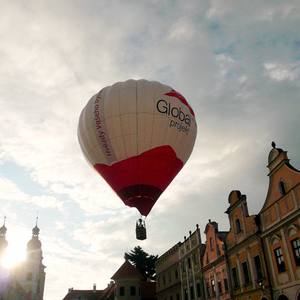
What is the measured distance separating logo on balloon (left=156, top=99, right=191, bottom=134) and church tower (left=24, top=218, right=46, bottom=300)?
7093cm

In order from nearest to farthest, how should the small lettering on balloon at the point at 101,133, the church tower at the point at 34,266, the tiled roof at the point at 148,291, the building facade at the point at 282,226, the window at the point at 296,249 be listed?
the small lettering on balloon at the point at 101,133, the window at the point at 296,249, the building facade at the point at 282,226, the tiled roof at the point at 148,291, the church tower at the point at 34,266

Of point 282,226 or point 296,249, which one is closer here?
point 296,249

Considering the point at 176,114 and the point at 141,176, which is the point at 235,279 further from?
the point at 176,114

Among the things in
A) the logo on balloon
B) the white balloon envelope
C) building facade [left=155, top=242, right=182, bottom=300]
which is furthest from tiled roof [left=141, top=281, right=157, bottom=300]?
the logo on balloon

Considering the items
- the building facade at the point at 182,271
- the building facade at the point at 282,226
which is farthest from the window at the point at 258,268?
the building facade at the point at 182,271

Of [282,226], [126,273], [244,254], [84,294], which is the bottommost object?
[244,254]

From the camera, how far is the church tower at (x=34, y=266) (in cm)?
8050

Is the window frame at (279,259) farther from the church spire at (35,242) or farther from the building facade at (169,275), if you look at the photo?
the church spire at (35,242)

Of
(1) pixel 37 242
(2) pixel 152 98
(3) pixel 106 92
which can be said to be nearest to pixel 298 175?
(2) pixel 152 98

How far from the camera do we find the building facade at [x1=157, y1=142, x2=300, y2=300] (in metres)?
23.3

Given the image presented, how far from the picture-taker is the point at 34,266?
82938 millimetres

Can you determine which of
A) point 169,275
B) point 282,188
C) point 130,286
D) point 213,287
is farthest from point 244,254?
point 130,286

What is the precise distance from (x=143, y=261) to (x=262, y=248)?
63.3 metres

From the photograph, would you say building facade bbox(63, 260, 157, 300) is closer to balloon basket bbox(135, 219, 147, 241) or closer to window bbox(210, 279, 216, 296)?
window bbox(210, 279, 216, 296)
